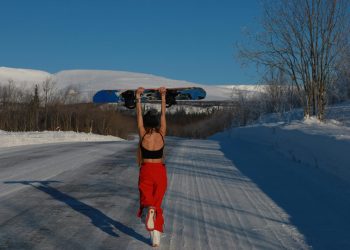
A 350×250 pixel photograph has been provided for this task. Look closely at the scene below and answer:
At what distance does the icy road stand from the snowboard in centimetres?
174

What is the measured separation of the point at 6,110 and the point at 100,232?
85860 mm

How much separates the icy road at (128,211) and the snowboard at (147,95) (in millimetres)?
1736

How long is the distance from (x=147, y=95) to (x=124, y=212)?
188cm

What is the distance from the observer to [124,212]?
7648mm

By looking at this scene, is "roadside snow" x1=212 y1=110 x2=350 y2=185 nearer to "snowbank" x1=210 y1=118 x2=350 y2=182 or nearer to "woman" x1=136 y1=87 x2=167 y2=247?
"snowbank" x1=210 y1=118 x2=350 y2=182

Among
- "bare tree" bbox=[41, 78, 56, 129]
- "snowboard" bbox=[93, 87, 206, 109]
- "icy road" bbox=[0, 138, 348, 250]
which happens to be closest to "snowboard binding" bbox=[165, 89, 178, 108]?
"snowboard" bbox=[93, 87, 206, 109]

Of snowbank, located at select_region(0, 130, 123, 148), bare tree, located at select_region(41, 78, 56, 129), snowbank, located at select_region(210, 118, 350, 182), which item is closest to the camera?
snowbank, located at select_region(210, 118, 350, 182)

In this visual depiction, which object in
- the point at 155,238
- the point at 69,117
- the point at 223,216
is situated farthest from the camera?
the point at 69,117

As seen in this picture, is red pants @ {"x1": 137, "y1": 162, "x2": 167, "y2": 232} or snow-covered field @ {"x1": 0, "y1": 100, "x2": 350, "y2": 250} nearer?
red pants @ {"x1": 137, "y1": 162, "x2": 167, "y2": 232}

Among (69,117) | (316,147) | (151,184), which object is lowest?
(69,117)

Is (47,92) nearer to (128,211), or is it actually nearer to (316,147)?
(316,147)

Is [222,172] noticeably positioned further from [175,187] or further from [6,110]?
[6,110]

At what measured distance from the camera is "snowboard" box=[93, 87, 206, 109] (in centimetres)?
680

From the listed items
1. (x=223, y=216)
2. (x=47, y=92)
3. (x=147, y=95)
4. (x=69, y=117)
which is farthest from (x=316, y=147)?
(x=47, y=92)
